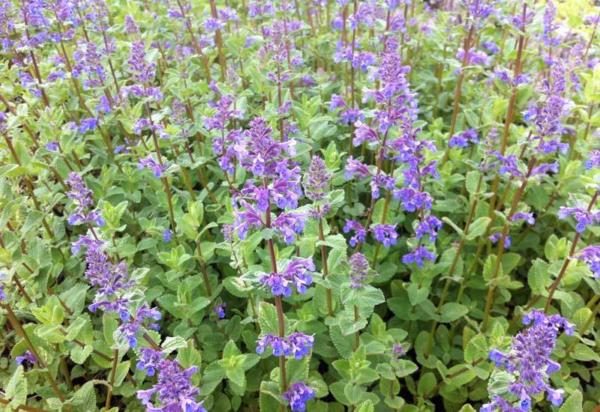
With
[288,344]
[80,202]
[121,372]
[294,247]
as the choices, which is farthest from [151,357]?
[80,202]

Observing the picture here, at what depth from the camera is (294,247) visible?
412cm

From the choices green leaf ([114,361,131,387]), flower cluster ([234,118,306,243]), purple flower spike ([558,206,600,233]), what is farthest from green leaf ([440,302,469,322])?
green leaf ([114,361,131,387])

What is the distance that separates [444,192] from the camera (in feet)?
17.3

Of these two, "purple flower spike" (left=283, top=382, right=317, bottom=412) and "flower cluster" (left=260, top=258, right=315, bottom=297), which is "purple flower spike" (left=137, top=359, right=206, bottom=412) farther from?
"purple flower spike" (left=283, top=382, right=317, bottom=412)

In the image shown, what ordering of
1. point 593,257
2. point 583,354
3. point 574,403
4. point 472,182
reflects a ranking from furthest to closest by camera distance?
point 472,182 < point 583,354 < point 593,257 < point 574,403

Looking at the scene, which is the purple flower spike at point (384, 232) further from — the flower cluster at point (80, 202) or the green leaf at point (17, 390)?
the green leaf at point (17, 390)

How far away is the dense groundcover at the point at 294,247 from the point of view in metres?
3.32

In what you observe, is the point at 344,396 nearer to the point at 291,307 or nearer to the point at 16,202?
the point at 291,307

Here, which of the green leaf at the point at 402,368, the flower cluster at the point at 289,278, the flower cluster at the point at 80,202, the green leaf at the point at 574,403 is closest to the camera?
the flower cluster at the point at 289,278

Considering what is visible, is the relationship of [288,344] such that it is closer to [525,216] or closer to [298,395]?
[298,395]

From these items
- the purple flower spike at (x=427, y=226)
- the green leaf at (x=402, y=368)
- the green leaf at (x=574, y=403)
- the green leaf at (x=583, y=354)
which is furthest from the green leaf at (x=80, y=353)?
the green leaf at (x=583, y=354)

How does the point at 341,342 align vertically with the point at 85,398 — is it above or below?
above

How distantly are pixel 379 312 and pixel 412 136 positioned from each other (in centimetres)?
195

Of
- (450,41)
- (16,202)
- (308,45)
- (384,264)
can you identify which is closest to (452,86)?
(450,41)
